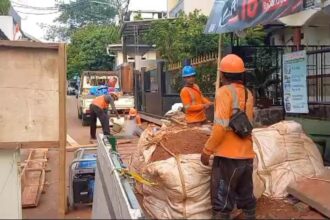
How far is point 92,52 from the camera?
41.2 meters

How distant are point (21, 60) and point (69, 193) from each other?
2008 millimetres

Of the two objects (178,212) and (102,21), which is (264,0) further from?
(102,21)

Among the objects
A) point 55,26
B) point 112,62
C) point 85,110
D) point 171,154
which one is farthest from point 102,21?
point 171,154

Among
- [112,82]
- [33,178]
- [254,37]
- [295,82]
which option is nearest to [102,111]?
[254,37]

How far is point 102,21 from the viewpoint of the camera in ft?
219

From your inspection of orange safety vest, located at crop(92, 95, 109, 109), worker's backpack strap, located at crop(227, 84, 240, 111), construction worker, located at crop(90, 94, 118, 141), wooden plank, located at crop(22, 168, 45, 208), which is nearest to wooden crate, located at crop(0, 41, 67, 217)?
wooden plank, located at crop(22, 168, 45, 208)

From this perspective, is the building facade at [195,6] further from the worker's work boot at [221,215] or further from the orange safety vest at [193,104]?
the worker's work boot at [221,215]

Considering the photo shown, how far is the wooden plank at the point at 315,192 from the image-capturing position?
5160 mm

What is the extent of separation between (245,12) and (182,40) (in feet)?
22.5

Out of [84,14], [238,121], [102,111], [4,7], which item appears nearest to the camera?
[238,121]

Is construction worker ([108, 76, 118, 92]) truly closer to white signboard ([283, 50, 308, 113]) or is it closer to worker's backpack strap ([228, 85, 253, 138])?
white signboard ([283, 50, 308, 113])

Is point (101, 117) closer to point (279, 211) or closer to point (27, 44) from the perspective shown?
point (27, 44)

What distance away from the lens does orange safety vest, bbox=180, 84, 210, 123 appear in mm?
7914

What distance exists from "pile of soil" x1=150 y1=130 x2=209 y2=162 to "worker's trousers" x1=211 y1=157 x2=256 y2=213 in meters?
0.68
